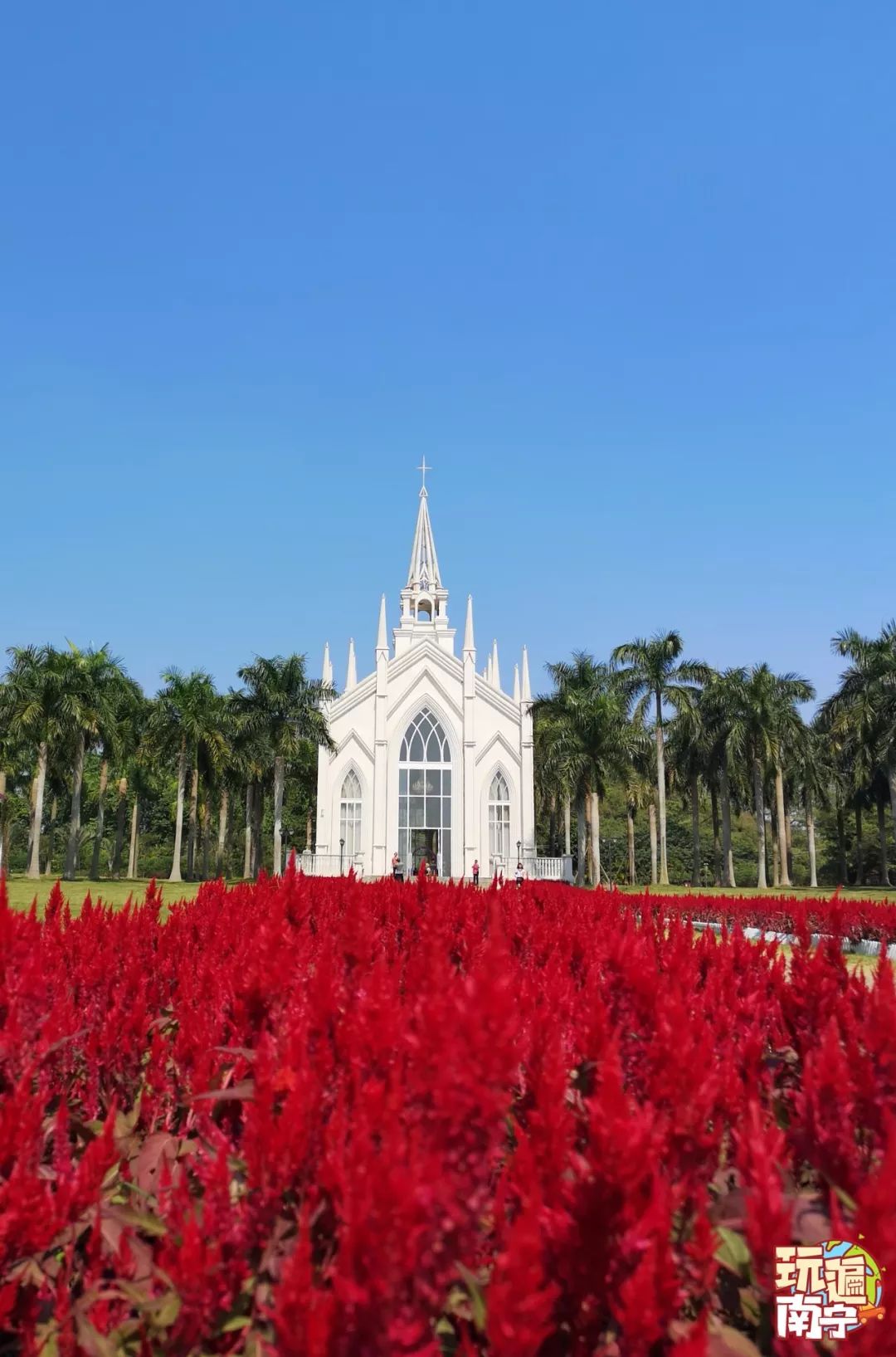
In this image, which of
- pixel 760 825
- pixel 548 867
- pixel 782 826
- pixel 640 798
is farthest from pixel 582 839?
pixel 640 798

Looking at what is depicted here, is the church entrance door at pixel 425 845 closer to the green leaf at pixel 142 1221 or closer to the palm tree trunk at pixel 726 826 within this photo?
the palm tree trunk at pixel 726 826

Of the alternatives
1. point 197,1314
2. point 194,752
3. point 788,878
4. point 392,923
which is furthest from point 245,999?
point 788,878

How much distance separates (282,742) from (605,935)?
3468cm

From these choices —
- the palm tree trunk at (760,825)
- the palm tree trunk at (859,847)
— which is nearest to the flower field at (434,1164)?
the palm tree trunk at (760,825)

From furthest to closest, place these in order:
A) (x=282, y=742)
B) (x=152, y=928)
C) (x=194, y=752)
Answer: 1. (x=194, y=752)
2. (x=282, y=742)
3. (x=152, y=928)

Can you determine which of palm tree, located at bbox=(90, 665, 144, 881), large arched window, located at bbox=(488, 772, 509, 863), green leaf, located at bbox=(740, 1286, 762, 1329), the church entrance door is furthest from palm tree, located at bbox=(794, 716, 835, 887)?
green leaf, located at bbox=(740, 1286, 762, 1329)

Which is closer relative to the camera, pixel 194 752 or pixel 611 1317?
pixel 611 1317

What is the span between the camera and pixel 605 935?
5.15 m

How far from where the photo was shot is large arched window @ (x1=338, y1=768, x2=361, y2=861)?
141 ft

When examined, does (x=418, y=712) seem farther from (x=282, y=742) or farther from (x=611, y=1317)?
(x=611, y=1317)

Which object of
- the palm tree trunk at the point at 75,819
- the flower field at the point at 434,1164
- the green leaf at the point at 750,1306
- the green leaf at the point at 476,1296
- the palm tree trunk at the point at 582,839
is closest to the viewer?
the flower field at the point at 434,1164

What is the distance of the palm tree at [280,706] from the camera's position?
3906 centimetres

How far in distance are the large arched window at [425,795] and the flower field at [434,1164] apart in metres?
40.2

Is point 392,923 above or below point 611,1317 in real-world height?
above
